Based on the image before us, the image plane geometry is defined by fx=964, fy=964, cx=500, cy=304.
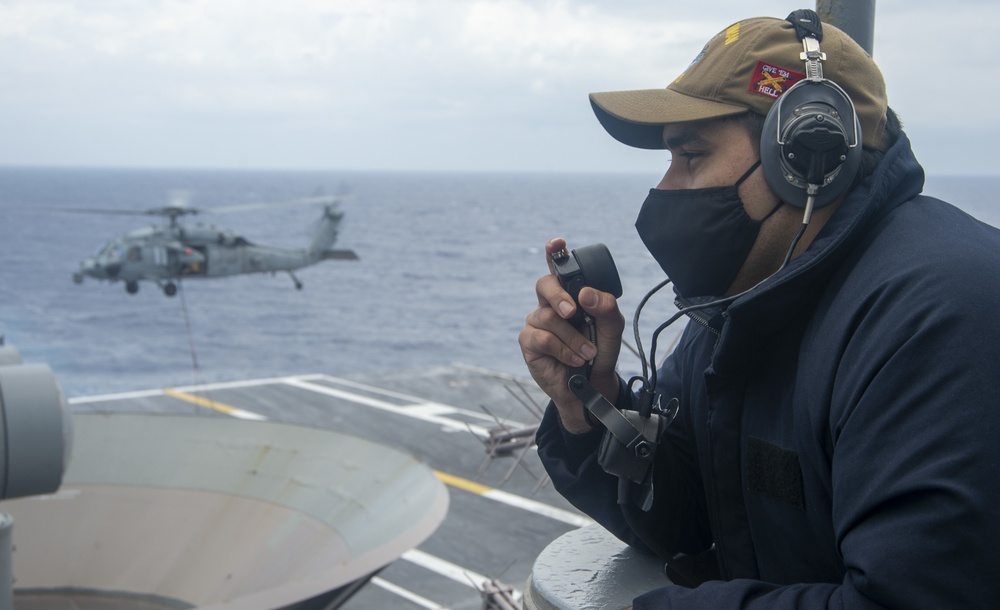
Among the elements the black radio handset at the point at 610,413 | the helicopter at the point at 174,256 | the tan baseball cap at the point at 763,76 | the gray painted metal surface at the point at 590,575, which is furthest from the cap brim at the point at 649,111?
the helicopter at the point at 174,256

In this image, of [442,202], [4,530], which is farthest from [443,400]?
[442,202]

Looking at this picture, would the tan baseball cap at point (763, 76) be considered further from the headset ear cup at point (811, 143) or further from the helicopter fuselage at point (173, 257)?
the helicopter fuselage at point (173, 257)

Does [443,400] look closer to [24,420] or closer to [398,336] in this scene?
[24,420]

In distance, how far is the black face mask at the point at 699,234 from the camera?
2041 mm

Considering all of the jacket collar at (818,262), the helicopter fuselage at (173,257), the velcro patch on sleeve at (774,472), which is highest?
the jacket collar at (818,262)

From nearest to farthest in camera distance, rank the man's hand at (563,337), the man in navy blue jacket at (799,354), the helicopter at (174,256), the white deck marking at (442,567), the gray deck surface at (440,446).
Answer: the man in navy blue jacket at (799,354) → the man's hand at (563,337) → the gray deck surface at (440,446) → the white deck marking at (442,567) → the helicopter at (174,256)

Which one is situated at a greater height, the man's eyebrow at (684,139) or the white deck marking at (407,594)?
the man's eyebrow at (684,139)

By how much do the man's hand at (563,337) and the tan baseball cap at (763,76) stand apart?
1.33ft

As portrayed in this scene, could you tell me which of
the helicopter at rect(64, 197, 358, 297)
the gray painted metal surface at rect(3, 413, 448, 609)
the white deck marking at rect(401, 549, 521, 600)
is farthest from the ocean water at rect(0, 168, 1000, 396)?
the gray painted metal surface at rect(3, 413, 448, 609)

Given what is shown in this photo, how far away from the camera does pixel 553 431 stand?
252 centimetres

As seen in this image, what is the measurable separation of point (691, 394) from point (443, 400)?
22.7m

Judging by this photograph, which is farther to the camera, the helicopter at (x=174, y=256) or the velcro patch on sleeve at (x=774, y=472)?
the helicopter at (x=174, y=256)

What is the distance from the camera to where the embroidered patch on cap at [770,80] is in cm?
202

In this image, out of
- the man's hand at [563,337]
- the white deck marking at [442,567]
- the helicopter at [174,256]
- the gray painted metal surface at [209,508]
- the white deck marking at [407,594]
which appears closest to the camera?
the man's hand at [563,337]
